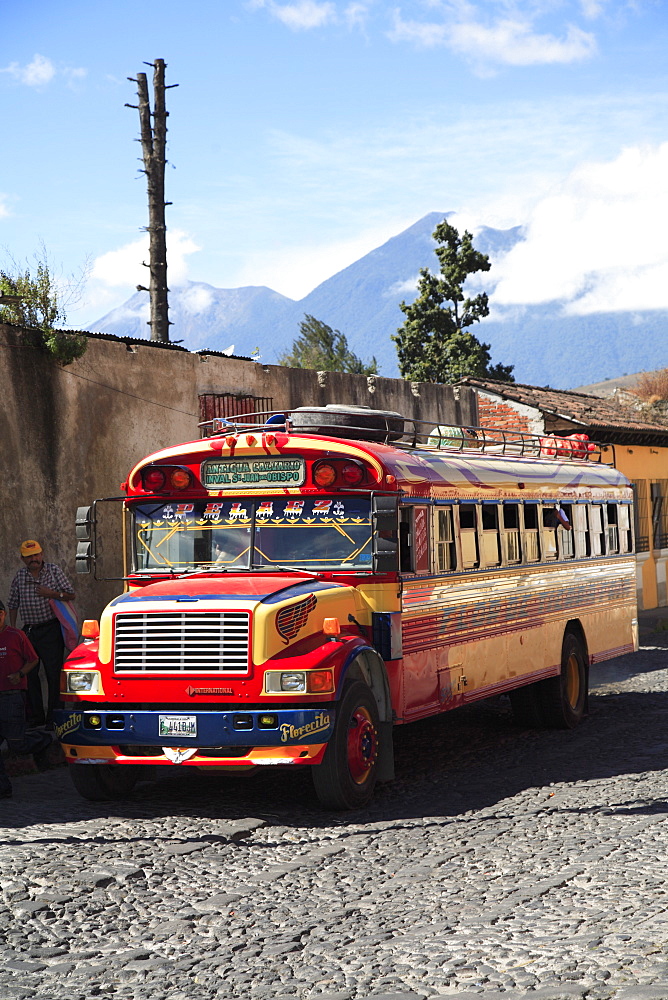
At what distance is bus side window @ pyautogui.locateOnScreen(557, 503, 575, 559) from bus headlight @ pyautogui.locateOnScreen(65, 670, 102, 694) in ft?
21.6

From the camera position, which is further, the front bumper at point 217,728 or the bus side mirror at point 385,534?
the bus side mirror at point 385,534

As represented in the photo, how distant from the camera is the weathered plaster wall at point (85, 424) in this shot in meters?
14.8

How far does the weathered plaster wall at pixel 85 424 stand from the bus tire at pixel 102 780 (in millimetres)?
4806

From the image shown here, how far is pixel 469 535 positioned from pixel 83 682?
4035mm

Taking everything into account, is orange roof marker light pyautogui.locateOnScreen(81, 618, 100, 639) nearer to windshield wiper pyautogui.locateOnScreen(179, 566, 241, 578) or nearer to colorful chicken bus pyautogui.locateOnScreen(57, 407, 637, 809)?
colorful chicken bus pyautogui.locateOnScreen(57, 407, 637, 809)

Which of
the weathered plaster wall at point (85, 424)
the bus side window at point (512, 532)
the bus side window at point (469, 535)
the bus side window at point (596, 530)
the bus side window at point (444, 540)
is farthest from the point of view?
→ the bus side window at point (596, 530)

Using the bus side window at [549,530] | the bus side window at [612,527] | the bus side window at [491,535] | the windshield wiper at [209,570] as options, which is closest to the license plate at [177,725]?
the windshield wiper at [209,570]

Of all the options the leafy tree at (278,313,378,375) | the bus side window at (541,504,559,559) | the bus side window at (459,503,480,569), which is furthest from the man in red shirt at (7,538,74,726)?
the leafy tree at (278,313,378,375)

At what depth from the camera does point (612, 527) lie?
16438mm

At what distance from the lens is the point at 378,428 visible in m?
11.1

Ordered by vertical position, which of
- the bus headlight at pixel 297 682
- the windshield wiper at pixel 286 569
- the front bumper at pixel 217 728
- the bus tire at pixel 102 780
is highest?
the windshield wiper at pixel 286 569

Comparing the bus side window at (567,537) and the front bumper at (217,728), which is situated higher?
the bus side window at (567,537)

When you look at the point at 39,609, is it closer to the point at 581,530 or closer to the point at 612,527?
the point at 581,530

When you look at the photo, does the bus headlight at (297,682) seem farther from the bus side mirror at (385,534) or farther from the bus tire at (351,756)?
the bus side mirror at (385,534)
